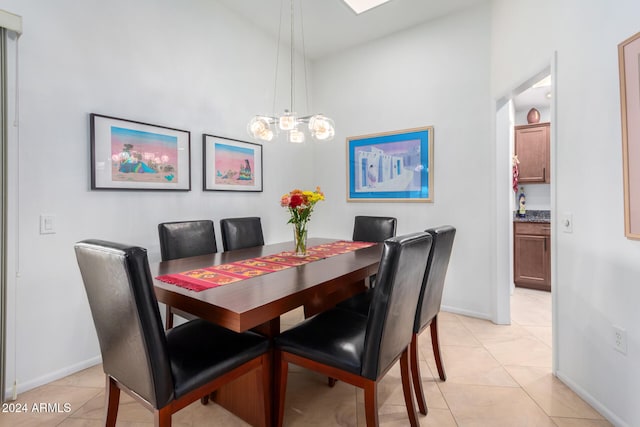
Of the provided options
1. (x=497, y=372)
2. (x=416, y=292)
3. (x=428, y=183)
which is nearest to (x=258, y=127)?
(x=416, y=292)

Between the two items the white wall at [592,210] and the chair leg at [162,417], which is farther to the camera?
the white wall at [592,210]

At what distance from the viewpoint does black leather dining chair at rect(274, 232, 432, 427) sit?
1.29 meters

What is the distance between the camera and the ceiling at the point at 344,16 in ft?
10.2

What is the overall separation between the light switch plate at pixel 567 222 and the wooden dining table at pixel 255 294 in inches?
47.1

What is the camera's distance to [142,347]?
1122mm

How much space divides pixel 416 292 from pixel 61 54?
269 cm

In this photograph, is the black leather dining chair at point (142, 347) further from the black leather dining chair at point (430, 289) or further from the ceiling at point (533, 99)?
the ceiling at point (533, 99)

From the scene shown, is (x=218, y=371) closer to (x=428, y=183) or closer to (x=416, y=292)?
(x=416, y=292)

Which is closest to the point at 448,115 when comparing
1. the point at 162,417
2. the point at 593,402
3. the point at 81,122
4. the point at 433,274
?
the point at 433,274

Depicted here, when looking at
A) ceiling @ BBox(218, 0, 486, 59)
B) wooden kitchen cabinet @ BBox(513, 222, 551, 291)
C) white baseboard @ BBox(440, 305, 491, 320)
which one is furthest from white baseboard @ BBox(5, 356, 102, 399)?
wooden kitchen cabinet @ BBox(513, 222, 551, 291)

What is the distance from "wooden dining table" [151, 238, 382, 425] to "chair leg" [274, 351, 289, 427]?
0.19 ft

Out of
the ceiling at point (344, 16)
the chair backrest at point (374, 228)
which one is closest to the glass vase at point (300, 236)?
the chair backrest at point (374, 228)

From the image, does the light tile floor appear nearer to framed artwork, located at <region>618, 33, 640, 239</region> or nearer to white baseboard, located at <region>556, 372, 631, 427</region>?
white baseboard, located at <region>556, 372, 631, 427</region>

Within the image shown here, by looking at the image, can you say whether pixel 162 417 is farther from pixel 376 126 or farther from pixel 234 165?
pixel 376 126
